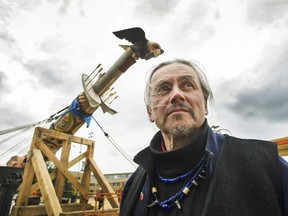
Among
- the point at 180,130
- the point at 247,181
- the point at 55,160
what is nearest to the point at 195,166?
the point at 180,130

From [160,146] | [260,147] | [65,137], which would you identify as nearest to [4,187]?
[160,146]

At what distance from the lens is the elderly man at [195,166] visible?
0.93 m

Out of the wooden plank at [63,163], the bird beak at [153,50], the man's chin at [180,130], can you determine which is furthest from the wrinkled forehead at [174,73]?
the wooden plank at [63,163]

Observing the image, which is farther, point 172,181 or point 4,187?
point 4,187

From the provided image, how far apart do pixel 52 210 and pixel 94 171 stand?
199 cm

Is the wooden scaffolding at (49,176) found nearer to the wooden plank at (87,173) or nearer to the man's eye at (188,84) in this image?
the wooden plank at (87,173)

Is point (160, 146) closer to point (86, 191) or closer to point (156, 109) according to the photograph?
point (156, 109)

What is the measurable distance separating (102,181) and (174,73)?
4472 mm

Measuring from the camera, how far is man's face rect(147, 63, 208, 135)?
1.53 meters

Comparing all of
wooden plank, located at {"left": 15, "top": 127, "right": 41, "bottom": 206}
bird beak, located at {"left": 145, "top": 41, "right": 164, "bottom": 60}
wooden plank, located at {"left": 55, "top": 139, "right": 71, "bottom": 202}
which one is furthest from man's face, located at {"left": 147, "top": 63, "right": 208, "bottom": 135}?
wooden plank, located at {"left": 55, "top": 139, "right": 71, "bottom": 202}

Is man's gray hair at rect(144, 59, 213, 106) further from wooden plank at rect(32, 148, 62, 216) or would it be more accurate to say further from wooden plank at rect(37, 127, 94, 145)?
wooden plank at rect(37, 127, 94, 145)

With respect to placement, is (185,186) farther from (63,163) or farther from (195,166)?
(63,163)

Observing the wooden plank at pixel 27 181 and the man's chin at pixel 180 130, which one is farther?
the wooden plank at pixel 27 181

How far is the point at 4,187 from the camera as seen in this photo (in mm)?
1809
